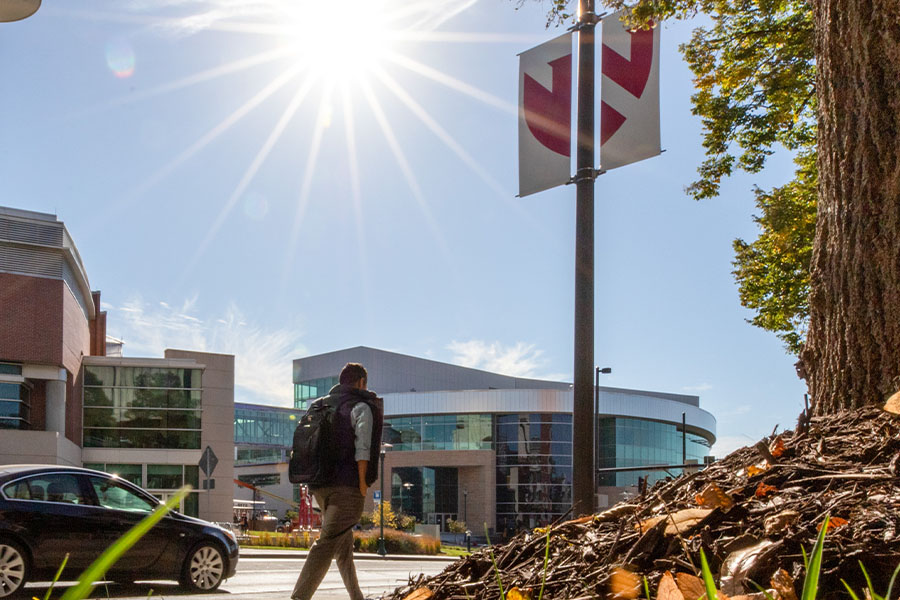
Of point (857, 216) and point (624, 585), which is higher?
point (857, 216)

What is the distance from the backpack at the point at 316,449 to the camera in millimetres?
5930

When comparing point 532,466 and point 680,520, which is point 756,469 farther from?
point 532,466

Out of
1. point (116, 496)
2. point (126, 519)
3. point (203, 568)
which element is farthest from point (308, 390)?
point (126, 519)

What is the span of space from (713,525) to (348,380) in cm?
432

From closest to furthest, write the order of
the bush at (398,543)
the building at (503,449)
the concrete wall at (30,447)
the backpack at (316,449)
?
the backpack at (316,449) < the concrete wall at (30,447) < the bush at (398,543) < the building at (503,449)

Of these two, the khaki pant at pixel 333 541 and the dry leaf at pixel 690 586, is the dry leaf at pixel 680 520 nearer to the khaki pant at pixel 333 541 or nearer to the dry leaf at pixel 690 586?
the dry leaf at pixel 690 586

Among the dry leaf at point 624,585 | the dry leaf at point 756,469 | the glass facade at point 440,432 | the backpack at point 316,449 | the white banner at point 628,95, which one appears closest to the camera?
the dry leaf at point 624,585

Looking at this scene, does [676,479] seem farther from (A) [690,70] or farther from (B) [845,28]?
Answer: (A) [690,70]

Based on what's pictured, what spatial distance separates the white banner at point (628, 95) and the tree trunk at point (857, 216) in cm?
293

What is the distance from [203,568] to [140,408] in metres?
34.8

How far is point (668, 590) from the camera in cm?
191

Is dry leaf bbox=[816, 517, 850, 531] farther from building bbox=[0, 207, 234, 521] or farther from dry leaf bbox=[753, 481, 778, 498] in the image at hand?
building bbox=[0, 207, 234, 521]

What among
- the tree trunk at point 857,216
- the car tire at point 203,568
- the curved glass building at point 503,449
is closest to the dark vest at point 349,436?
the tree trunk at point 857,216

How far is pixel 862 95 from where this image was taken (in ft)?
11.6
